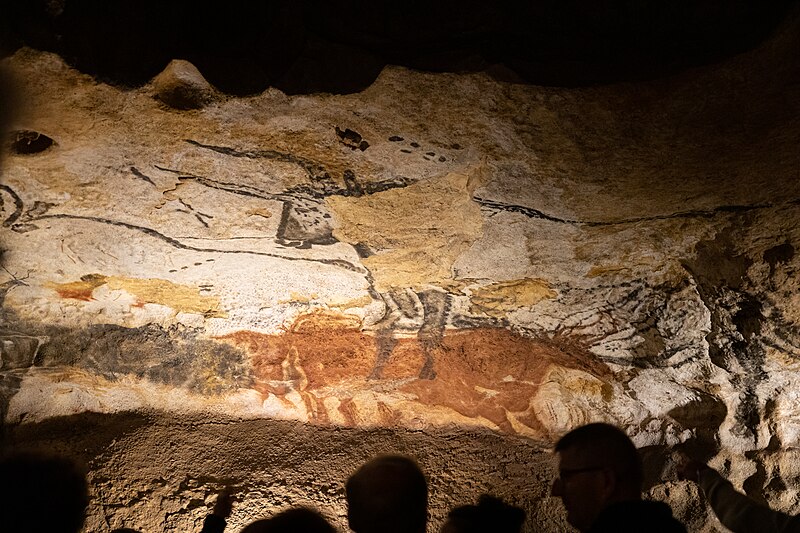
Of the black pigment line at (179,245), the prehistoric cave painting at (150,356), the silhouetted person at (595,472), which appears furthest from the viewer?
the prehistoric cave painting at (150,356)

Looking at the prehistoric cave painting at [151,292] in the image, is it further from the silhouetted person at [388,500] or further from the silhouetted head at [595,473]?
the silhouetted head at [595,473]

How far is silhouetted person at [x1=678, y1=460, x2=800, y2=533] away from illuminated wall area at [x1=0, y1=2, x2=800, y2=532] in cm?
50

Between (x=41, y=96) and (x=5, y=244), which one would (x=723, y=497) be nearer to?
(x=41, y=96)

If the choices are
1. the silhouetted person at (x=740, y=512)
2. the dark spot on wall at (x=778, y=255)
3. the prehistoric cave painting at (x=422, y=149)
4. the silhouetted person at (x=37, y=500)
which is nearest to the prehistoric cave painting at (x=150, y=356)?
the silhouetted person at (x=37, y=500)

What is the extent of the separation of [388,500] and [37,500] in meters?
1.03

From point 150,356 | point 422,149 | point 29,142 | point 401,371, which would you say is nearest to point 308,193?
point 422,149

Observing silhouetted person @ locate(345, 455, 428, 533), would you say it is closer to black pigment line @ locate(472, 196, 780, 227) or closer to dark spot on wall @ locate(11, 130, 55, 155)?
black pigment line @ locate(472, 196, 780, 227)

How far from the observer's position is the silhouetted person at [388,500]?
1.25 meters

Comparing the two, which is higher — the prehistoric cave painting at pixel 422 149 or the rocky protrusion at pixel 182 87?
the prehistoric cave painting at pixel 422 149

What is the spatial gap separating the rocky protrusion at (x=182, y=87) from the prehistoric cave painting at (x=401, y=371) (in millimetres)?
1205

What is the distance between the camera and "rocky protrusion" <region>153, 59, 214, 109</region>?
1.26m

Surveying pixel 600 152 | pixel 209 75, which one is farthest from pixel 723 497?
pixel 209 75

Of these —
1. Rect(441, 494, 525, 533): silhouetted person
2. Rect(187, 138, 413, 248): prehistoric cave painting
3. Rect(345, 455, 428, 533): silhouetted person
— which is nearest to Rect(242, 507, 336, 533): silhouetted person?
Rect(345, 455, 428, 533): silhouetted person

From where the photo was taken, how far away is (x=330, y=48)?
124 cm
